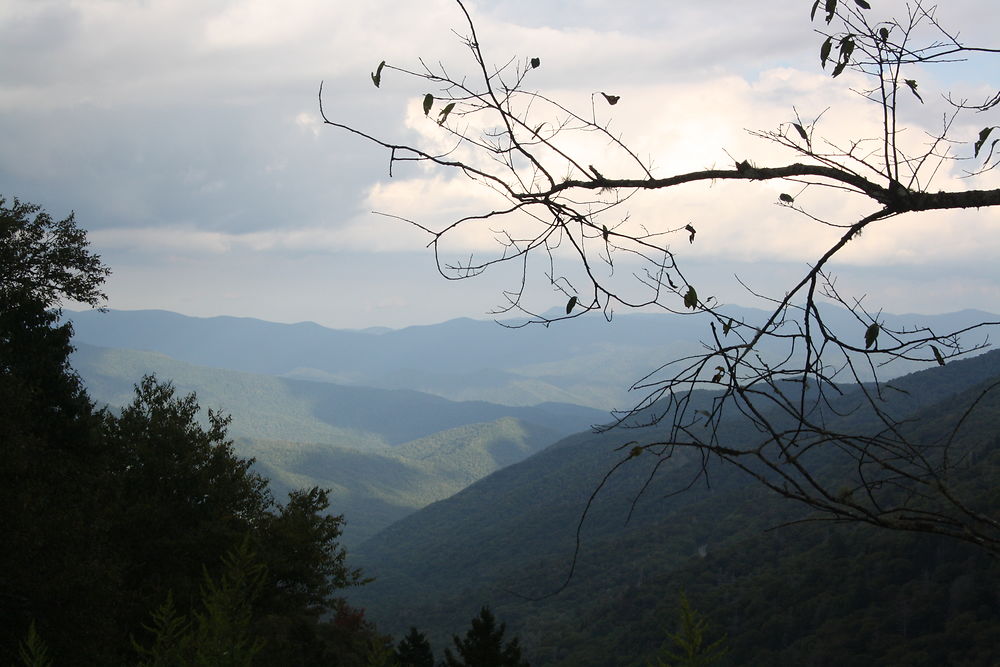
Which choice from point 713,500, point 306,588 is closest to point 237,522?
point 306,588

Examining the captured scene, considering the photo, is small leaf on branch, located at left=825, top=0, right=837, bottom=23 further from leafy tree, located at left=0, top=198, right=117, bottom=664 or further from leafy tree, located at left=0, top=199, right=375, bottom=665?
leafy tree, located at left=0, top=198, right=117, bottom=664

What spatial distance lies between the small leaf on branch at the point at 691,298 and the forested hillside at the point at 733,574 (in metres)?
10.7

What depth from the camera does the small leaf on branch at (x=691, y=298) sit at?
3.06m

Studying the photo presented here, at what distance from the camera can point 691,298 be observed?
306 centimetres

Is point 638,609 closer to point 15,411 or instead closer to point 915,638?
point 915,638

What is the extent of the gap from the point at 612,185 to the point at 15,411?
13514mm

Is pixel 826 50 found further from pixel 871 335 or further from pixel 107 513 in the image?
pixel 107 513

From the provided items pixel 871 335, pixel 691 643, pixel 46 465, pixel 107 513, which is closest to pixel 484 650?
pixel 107 513

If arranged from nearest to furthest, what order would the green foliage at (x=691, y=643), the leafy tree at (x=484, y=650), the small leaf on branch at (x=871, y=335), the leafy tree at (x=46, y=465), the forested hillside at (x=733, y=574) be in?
the small leaf on branch at (x=871, y=335) < the green foliage at (x=691, y=643) < the leafy tree at (x=46, y=465) < the leafy tree at (x=484, y=650) < the forested hillside at (x=733, y=574)

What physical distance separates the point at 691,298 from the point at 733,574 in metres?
82.1

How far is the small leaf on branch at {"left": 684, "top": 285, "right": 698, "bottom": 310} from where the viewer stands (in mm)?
3064

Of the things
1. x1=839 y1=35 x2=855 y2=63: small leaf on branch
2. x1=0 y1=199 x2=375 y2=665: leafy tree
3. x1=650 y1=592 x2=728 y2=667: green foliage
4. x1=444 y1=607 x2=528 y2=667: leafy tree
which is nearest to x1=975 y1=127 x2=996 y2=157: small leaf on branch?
x1=839 y1=35 x2=855 y2=63: small leaf on branch

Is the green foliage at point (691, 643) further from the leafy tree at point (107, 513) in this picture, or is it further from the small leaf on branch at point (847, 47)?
the leafy tree at point (107, 513)

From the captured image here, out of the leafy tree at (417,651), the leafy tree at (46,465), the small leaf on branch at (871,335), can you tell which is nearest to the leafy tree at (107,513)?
the leafy tree at (46,465)
